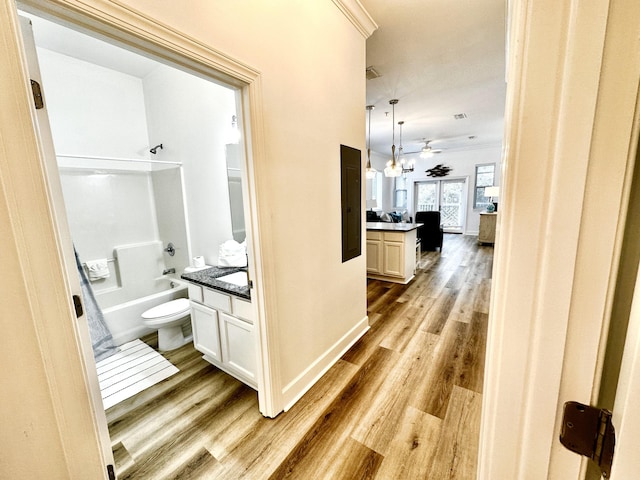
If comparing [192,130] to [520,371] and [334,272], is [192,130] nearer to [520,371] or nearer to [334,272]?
[334,272]

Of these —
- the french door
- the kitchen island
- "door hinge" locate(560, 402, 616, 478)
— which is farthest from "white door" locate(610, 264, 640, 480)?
the french door

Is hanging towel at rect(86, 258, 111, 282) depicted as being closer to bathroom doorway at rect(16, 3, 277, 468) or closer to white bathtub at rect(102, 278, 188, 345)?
white bathtub at rect(102, 278, 188, 345)

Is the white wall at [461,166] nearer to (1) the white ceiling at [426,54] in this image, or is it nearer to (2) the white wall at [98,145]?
(1) the white ceiling at [426,54]

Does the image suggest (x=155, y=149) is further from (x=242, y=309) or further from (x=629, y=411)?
(x=629, y=411)

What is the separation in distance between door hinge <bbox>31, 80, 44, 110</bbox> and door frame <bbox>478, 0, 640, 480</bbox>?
4.41 ft

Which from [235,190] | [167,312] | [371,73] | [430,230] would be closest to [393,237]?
[371,73]

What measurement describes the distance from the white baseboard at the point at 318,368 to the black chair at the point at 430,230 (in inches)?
169

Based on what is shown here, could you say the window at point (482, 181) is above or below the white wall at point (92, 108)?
below

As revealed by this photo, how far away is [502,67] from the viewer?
3.15 meters

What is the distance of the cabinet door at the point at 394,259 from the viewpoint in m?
4.11

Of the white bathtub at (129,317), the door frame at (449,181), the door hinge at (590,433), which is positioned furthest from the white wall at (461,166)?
the door hinge at (590,433)

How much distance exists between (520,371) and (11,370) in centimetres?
131

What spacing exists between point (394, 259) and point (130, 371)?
11.6ft

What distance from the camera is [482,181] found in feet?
27.9
